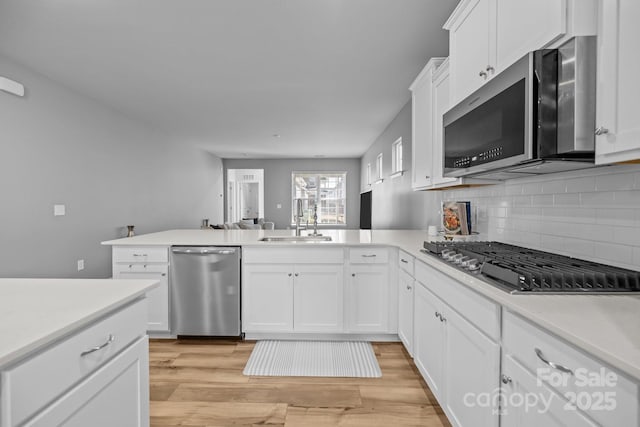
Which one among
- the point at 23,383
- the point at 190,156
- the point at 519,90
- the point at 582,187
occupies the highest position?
the point at 190,156

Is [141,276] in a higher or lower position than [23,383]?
lower

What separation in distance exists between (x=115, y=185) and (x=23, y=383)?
195 inches

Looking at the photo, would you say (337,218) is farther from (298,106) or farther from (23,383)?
(23,383)

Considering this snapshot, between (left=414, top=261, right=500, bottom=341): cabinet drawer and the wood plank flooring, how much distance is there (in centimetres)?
73

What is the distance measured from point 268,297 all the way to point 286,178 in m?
7.36

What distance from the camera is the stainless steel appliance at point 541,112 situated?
1.11 metres

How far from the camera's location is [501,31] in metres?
1.54

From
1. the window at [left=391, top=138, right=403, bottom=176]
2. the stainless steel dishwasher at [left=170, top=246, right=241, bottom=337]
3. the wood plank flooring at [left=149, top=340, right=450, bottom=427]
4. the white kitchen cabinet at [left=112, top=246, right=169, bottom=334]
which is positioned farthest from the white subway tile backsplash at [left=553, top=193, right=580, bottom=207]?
the window at [left=391, top=138, right=403, bottom=176]

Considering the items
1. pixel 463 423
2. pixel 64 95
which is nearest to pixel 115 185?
pixel 64 95

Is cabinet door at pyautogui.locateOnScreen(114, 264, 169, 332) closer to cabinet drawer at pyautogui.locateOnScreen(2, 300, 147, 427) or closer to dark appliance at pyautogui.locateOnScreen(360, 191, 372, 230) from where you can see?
cabinet drawer at pyautogui.locateOnScreen(2, 300, 147, 427)

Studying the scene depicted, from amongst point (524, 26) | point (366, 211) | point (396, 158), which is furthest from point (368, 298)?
point (366, 211)

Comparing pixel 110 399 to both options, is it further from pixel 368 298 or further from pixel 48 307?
pixel 368 298

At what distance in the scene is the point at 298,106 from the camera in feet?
15.4

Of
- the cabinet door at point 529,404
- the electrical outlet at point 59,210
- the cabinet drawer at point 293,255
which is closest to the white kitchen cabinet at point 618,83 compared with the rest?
the cabinet door at point 529,404
